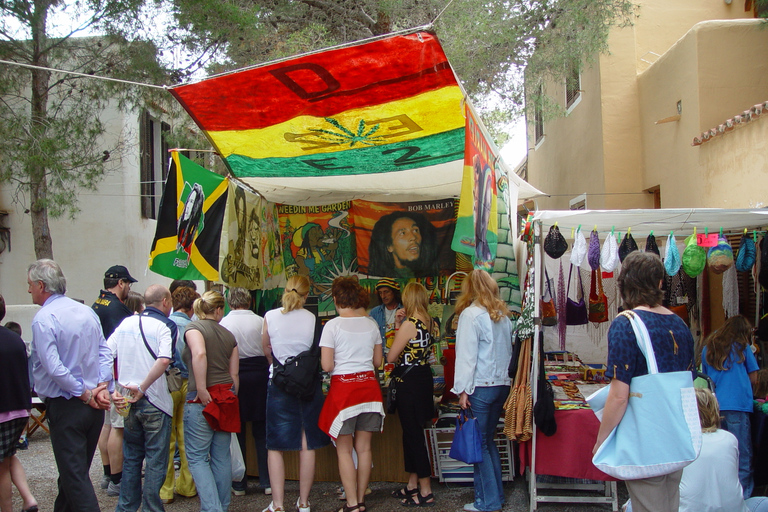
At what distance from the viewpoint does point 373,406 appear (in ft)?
15.2

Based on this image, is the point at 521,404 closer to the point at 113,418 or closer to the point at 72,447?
the point at 72,447

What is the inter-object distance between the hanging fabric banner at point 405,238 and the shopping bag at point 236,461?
2.42 meters

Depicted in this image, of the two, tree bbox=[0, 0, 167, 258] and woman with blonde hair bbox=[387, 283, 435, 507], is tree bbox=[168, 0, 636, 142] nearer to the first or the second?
tree bbox=[0, 0, 167, 258]

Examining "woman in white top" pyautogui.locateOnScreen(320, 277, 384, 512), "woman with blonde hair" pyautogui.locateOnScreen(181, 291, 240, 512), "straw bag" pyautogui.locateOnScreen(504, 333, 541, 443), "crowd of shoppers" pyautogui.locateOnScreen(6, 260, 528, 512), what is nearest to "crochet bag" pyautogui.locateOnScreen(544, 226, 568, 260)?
"crowd of shoppers" pyautogui.locateOnScreen(6, 260, 528, 512)

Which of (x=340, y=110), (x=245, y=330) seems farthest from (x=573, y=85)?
(x=245, y=330)

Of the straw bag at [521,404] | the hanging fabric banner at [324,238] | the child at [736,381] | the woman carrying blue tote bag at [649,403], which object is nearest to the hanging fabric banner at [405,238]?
the hanging fabric banner at [324,238]

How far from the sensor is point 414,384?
481 centimetres

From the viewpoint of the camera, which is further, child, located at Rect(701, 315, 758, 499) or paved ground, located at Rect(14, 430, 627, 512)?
paved ground, located at Rect(14, 430, 627, 512)

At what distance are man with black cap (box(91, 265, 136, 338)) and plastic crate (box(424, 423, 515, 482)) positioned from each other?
2.81 meters

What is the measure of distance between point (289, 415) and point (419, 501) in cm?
121

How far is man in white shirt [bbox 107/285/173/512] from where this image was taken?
4.28m

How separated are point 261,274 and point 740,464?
4.53 metres

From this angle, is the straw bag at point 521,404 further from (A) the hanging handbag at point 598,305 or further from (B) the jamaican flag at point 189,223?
(B) the jamaican flag at point 189,223

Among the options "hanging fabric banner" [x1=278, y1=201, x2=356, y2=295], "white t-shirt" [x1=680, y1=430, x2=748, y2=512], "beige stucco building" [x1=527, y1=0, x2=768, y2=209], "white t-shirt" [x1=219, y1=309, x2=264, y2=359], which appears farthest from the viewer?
"beige stucco building" [x1=527, y1=0, x2=768, y2=209]
